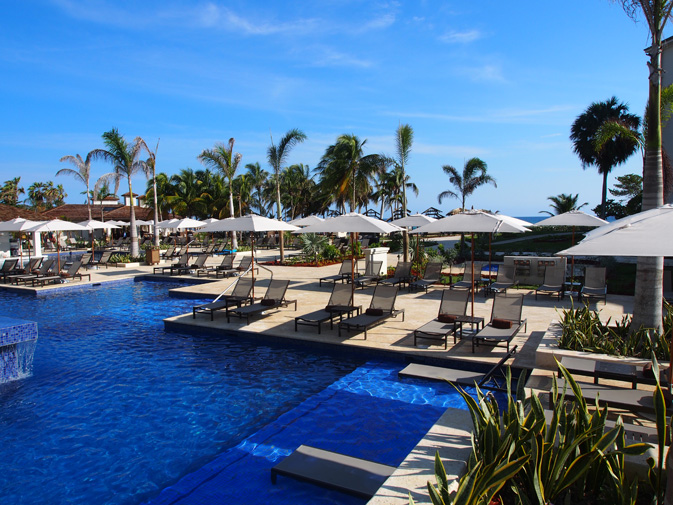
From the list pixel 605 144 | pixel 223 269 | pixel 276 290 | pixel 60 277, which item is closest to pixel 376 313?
pixel 276 290

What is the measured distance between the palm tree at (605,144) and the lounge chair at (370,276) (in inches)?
→ 786

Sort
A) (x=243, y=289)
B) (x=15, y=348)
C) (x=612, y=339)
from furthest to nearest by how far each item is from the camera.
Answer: (x=243, y=289) < (x=15, y=348) < (x=612, y=339)

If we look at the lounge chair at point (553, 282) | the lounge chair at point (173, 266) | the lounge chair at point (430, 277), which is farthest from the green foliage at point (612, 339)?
the lounge chair at point (173, 266)

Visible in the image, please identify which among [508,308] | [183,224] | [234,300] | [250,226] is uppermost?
[183,224]

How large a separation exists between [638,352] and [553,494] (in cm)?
461

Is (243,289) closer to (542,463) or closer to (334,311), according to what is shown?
(334,311)

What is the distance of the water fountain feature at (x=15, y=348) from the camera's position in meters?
7.67

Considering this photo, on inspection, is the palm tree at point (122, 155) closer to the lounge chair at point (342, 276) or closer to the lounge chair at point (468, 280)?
the lounge chair at point (342, 276)

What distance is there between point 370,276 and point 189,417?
9833mm

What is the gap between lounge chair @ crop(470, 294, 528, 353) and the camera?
26.2 ft

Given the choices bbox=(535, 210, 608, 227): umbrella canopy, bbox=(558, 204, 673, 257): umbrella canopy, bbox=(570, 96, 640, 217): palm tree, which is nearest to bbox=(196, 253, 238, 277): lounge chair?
bbox=(535, 210, 608, 227): umbrella canopy

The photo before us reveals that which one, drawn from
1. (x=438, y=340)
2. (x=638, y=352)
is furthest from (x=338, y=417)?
(x=638, y=352)

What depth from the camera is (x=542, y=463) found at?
314 cm

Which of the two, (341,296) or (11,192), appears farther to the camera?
(11,192)
